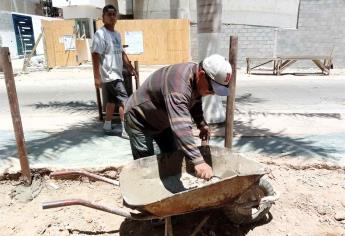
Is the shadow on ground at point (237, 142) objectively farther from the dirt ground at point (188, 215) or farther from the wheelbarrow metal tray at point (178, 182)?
the wheelbarrow metal tray at point (178, 182)

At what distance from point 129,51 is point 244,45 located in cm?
519

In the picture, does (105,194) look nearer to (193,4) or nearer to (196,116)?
(196,116)

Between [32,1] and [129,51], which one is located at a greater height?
[32,1]

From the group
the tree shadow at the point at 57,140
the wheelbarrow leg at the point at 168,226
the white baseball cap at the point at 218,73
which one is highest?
the white baseball cap at the point at 218,73

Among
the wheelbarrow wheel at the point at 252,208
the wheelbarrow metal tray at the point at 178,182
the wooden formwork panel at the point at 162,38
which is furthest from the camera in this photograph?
the wooden formwork panel at the point at 162,38

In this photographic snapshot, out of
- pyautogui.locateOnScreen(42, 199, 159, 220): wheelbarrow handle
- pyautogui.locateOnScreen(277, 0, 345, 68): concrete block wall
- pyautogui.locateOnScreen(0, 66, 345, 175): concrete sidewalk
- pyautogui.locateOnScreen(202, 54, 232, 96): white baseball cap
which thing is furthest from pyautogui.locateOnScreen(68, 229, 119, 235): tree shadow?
pyautogui.locateOnScreen(277, 0, 345, 68): concrete block wall

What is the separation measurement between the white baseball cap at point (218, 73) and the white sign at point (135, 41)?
47.4ft

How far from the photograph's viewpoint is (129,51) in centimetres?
1703

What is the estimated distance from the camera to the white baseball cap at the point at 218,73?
283 cm

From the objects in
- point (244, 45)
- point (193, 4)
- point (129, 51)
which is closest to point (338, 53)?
point (244, 45)

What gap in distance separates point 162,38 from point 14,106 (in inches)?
516

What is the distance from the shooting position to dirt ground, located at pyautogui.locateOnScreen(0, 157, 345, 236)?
3.69 m

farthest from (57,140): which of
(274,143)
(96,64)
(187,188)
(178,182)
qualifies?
(274,143)

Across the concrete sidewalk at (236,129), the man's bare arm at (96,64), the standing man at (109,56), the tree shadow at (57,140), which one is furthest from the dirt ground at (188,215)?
the man's bare arm at (96,64)
